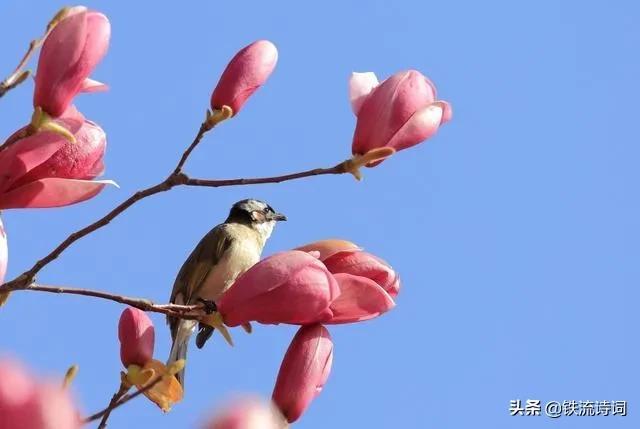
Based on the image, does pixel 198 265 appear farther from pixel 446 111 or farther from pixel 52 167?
pixel 52 167

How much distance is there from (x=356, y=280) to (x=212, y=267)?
3226 mm

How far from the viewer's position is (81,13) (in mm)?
1431

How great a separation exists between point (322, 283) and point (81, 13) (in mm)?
510

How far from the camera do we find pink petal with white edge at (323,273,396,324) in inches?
60.7

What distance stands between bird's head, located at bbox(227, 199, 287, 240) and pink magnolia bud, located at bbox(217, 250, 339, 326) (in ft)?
14.1

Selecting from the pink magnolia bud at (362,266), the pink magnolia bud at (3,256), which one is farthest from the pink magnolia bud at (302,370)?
the pink magnolia bud at (3,256)

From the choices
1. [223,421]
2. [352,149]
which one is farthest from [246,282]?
[223,421]

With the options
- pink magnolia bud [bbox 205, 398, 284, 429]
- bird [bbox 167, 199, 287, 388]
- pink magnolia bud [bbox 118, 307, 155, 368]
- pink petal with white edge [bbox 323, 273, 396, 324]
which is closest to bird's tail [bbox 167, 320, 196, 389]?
bird [bbox 167, 199, 287, 388]

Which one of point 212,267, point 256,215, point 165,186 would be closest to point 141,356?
point 165,186

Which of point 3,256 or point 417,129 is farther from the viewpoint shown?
point 417,129

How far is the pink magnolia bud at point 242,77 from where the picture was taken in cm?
173

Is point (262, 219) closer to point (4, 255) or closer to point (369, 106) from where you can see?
point (369, 106)

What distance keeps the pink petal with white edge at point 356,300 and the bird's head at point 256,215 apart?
4245 mm

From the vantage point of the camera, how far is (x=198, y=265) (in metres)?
4.74
